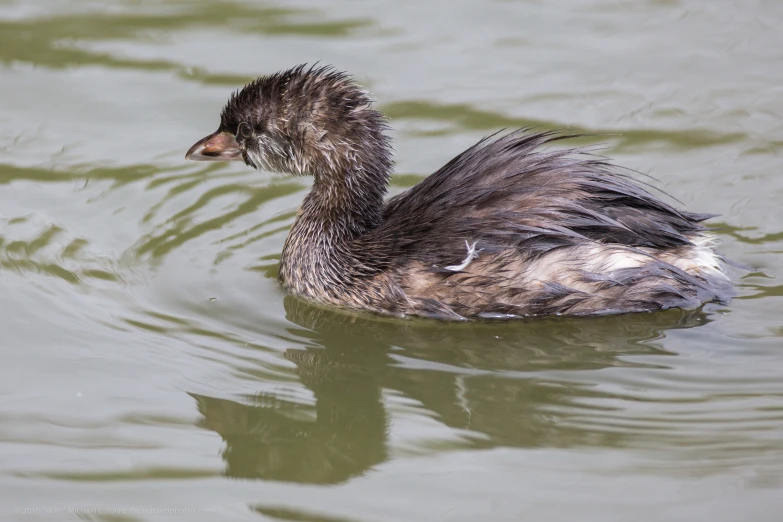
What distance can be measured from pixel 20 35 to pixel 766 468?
6494 mm

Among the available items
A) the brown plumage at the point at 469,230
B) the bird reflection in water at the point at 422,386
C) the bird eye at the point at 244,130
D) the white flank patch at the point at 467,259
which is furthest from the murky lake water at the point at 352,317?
the bird eye at the point at 244,130

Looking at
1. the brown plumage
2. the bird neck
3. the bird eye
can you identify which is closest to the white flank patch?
the brown plumage

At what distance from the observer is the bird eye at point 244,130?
674 cm

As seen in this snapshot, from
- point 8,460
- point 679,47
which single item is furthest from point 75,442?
point 679,47

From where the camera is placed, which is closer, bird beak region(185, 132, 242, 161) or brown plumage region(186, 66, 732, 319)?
brown plumage region(186, 66, 732, 319)

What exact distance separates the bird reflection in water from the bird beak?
39.2 inches

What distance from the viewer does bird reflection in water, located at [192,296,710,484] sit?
16.9 ft

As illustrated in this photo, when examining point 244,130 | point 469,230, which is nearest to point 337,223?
point 244,130

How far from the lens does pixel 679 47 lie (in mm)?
8742

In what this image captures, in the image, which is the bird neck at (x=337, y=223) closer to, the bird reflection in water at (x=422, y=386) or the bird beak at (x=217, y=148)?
the bird reflection in water at (x=422, y=386)

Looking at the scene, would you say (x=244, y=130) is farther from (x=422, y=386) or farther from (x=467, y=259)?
(x=422, y=386)

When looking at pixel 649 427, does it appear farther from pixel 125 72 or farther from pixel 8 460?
pixel 125 72

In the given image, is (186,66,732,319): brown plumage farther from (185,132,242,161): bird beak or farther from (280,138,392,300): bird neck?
(185,132,242,161): bird beak

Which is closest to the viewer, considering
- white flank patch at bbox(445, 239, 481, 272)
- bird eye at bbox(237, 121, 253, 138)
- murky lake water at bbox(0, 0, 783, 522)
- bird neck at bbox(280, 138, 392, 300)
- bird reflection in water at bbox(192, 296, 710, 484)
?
murky lake water at bbox(0, 0, 783, 522)
